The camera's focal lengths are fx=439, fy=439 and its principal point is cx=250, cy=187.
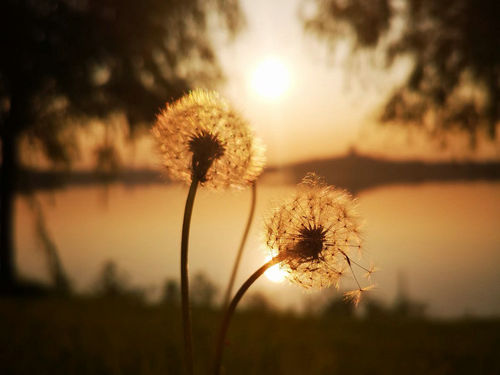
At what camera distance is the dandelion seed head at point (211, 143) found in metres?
1.06

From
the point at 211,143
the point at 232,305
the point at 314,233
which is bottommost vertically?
the point at 232,305

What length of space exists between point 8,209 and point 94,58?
3.67 meters

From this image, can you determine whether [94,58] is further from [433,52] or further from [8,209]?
[433,52]

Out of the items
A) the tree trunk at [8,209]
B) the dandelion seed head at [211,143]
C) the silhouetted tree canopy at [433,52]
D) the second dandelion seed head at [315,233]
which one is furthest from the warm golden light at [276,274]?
the tree trunk at [8,209]

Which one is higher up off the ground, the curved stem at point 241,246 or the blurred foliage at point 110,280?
the curved stem at point 241,246

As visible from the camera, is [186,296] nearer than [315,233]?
Yes

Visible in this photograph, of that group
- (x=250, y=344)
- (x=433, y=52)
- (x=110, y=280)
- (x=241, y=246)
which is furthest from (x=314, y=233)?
(x=110, y=280)

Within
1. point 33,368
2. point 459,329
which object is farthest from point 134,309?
point 459,329

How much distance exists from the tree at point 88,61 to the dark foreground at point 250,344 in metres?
3.58

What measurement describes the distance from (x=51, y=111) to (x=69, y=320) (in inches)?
177

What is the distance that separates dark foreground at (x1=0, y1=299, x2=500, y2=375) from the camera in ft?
9.67

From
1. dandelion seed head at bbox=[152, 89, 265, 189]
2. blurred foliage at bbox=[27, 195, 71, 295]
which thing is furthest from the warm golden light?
blurred foliage at bbox=[27, 195, 71, 295]

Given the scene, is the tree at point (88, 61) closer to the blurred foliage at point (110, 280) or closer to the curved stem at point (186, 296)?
the blurred foliage at point (110, 280)

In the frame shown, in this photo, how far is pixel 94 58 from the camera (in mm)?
7680
